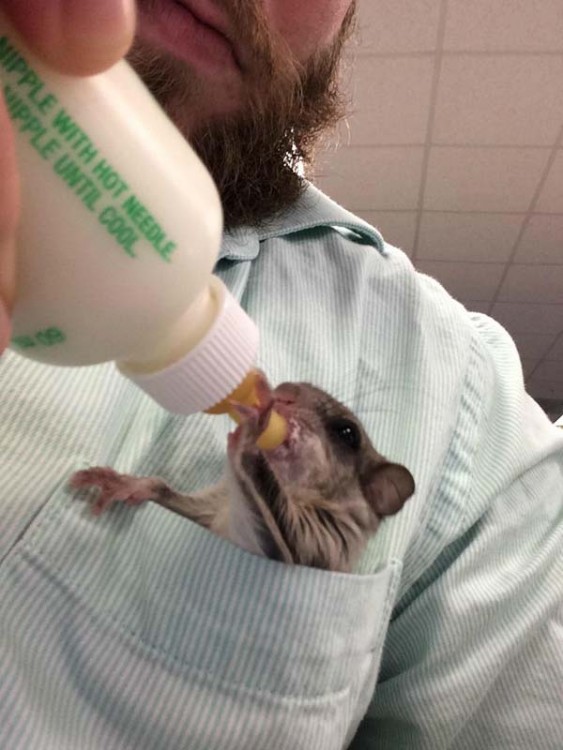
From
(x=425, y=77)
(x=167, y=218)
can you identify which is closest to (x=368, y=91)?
(x=425, y=77)

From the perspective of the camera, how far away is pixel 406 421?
2.22 feet

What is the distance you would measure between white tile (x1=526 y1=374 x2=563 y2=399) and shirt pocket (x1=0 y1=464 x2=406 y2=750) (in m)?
4.65

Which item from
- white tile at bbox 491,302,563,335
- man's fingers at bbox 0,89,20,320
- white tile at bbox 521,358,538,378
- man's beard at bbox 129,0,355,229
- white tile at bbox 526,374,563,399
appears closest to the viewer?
man's fingers at bbox 0,89,20,320

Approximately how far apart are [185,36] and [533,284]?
3069mm

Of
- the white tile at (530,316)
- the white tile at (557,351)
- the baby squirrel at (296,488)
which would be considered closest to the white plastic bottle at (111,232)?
the baby squirrel at (296,488)

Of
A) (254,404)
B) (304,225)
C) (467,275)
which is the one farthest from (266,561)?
(467,275)

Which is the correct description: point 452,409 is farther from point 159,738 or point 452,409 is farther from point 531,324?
point 531,324

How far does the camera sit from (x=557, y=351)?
4.34 metres

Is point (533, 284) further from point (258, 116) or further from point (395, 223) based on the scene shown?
point (258, 116)

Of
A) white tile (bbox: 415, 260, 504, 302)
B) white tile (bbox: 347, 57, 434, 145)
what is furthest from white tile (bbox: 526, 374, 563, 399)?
white tile (bbox: 347, 57, 434, 145)

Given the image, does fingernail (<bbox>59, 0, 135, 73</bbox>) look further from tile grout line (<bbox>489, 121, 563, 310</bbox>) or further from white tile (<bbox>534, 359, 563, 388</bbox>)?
white tile (<bbox>534, 359, 563, 388</bbox>)

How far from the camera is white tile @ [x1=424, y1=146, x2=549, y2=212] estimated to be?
247 centimetres

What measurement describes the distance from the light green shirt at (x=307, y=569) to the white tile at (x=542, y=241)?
7.41 ft

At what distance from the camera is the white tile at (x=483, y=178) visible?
2475 millimetres
